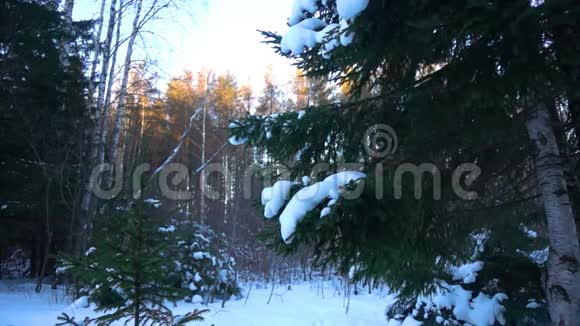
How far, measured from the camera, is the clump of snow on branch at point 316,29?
2020mm

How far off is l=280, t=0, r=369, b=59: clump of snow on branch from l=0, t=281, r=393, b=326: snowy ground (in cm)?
406

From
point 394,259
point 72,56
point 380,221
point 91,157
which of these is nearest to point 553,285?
point 394,259

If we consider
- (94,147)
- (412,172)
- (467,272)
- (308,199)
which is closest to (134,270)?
(308,199)

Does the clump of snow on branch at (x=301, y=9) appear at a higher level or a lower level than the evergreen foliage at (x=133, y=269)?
higher

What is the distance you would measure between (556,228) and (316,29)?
1.98 metres

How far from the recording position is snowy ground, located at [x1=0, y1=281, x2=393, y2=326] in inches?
204

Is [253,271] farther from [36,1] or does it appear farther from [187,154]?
[36,1]

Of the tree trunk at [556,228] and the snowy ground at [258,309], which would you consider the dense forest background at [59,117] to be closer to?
the snowy ground at [258,309]

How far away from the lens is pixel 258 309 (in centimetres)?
631

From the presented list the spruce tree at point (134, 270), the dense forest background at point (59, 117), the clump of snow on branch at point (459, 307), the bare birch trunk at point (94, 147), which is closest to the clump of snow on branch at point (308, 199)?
the spruce tree at point (134, 270)

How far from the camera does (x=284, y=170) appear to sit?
3.23 m

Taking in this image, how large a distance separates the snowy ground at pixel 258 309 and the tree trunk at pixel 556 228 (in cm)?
370

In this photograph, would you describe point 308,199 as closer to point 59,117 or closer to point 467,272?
point 467,272

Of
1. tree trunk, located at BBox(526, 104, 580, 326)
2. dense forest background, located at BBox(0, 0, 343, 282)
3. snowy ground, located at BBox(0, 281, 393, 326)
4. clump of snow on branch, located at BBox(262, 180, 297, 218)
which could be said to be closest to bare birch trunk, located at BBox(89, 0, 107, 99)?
dense forest background, located at BBox(0, 0, 343, 282)
